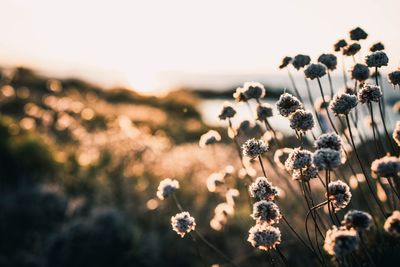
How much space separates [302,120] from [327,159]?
70 cm

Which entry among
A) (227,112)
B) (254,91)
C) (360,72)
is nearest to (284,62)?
(254,91)

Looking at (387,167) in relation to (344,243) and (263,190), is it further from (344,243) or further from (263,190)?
(263,190)

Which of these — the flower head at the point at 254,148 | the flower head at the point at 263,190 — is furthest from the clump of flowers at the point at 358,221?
the flower head at the point at 254,148

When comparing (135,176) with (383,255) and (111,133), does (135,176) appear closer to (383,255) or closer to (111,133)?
(111,133)

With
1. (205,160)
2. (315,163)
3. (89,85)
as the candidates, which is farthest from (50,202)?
(89,85)

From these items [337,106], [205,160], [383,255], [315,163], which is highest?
[205,160]

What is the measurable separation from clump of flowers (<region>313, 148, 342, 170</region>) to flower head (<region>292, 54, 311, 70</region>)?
1872 mm

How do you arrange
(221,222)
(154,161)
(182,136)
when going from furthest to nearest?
(182,136) < (154,161) < (221,222)

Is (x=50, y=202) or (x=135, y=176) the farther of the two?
(x=135, y=176)

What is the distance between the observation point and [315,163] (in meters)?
2.13

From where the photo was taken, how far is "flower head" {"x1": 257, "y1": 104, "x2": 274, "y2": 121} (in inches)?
150

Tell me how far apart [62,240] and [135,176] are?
2482mm

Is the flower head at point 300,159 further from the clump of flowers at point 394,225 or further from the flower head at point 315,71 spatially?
the flower head at point 315,71

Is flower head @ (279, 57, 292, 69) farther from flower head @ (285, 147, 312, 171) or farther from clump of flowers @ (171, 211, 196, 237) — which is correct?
clump of flowers @ (171, 211, 196, 237)
